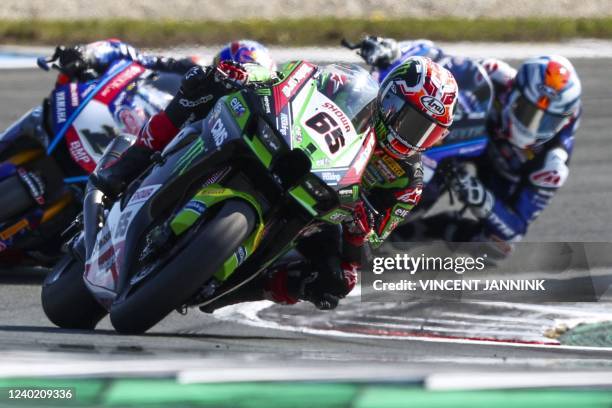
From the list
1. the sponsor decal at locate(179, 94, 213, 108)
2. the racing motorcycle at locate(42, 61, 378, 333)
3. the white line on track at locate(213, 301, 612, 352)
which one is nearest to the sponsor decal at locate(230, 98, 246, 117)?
the racing motorcycle at locate(42, 61, 378, 333)

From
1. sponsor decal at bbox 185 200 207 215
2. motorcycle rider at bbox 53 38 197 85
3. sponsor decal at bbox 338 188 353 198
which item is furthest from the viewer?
motorcycle rider at bbox 53 38 197 85

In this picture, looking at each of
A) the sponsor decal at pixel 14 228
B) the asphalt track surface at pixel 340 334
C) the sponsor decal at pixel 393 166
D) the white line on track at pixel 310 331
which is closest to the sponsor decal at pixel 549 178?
the asphalt track surface at pixel 340 334

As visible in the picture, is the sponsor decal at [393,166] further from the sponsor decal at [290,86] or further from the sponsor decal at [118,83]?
the sponsor decal at [118,83]

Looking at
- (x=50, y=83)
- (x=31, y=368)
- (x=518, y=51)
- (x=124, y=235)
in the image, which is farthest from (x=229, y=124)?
(x=518, y=51)

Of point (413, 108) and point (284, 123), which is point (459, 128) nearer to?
point (413, 108)

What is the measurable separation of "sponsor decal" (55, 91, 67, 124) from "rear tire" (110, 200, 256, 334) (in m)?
2.44

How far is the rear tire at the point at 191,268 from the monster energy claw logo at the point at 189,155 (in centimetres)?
32

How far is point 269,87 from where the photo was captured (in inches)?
207

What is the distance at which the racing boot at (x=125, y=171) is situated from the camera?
→ 5652 millimetres

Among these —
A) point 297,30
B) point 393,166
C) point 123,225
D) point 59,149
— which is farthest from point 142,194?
point 297,30

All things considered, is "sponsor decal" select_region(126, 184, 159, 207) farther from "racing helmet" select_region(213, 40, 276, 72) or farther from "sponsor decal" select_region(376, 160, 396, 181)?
"racing helmet" select_region(213, 40, 276, 72)

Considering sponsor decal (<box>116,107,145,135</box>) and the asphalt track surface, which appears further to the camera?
sponsor decal (<box>116,107,145,135</box>)

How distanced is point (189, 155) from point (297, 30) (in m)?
7.74

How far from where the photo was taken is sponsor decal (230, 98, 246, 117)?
5.21 m
